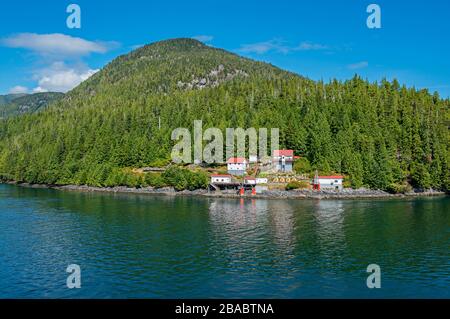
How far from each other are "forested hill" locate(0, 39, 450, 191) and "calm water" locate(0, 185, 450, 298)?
136 ft

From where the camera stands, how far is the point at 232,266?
144 ft

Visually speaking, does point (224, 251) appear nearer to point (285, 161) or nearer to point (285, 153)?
point (285, 161)

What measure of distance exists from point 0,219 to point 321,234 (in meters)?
58.6

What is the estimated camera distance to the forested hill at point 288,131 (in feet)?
410

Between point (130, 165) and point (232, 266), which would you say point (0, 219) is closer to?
point (232, 266)

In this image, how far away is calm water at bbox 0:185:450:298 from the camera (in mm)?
37812

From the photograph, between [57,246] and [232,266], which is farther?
[57,246]

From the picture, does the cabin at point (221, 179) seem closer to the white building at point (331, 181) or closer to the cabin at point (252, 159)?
the cabin at point (252, 159)

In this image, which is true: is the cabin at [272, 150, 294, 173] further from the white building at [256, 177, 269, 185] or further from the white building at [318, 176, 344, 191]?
the white building at [318, 176, 344, 191]

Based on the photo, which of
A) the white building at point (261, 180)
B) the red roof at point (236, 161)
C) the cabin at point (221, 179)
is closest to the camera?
the white building at point (261, 180)

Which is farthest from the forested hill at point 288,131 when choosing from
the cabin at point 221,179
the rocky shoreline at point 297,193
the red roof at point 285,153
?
the cabin at point 221,179

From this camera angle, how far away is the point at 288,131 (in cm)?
13762

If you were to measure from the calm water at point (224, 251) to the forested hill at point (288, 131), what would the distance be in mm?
41525

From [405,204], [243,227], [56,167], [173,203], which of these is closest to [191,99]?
[56,167]
